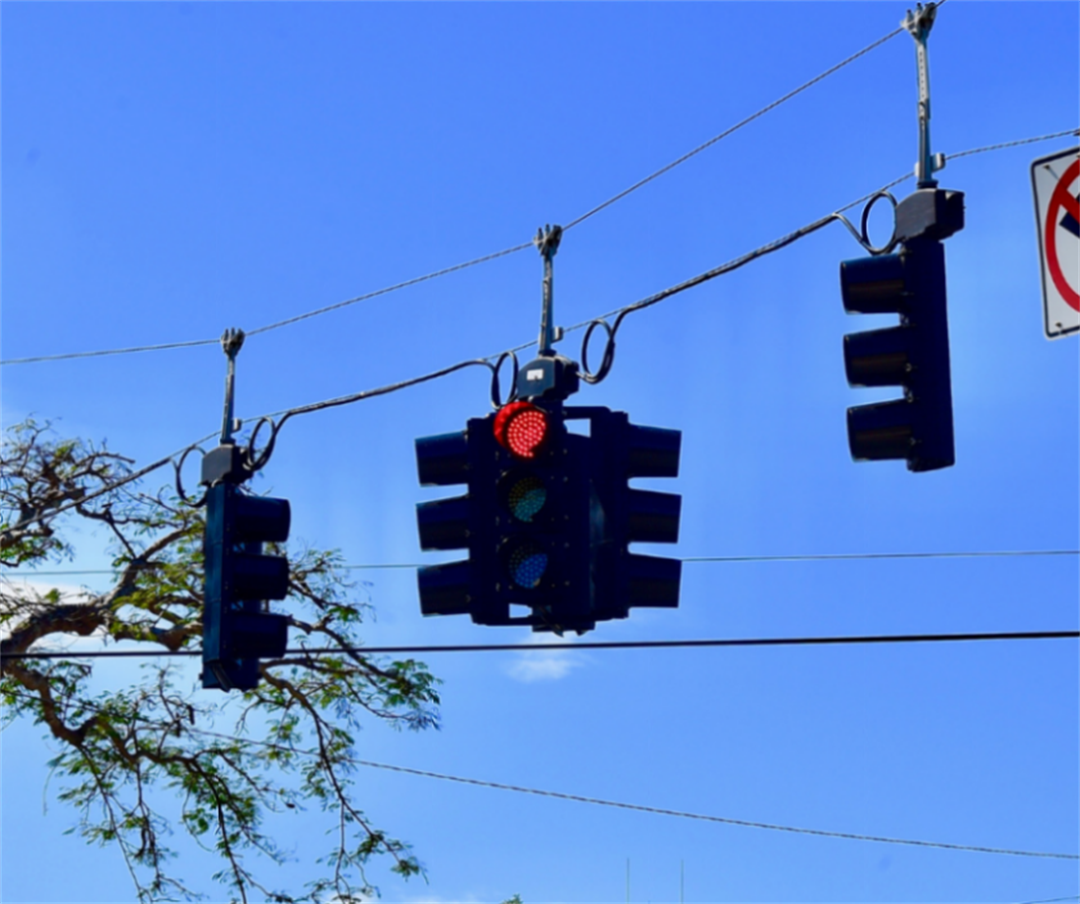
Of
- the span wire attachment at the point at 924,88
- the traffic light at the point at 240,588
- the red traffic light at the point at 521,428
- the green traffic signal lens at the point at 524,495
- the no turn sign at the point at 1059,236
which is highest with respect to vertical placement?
the span wire attachment at the point at 924,88

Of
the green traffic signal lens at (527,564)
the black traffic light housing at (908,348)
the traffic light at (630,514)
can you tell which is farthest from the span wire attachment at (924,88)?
the green traffic signal lens at (527,564)

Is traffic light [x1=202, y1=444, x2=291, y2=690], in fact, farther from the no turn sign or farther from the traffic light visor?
the no turn sign

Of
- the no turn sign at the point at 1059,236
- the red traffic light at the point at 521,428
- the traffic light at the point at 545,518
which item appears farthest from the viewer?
the red traffic light at the point at 521,428

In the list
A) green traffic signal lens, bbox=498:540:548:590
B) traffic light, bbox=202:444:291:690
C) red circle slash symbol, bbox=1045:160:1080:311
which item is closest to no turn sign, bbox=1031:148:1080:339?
red circle slash symbol, bbox=1045:160:1080:311

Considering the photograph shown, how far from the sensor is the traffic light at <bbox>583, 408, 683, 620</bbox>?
11.0 metres

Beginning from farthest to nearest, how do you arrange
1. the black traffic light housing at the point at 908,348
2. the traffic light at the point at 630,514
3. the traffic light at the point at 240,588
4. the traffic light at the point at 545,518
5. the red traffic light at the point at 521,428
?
the traffic light at the point at 240,588, the red traffic light at the point at 521,428, the traffic light at the point at 630,514, the traffic light at the point at 545,518, the black traffic light housing at the point at 908,348

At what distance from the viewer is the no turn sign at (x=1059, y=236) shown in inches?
345

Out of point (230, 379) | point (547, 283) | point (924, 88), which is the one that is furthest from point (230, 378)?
point (924, 88)

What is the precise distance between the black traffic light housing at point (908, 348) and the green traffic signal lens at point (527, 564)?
7.84ft

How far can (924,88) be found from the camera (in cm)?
1015

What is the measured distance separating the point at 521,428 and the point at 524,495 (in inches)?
18.3

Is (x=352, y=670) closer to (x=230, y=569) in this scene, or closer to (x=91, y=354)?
(x=91, y=354)

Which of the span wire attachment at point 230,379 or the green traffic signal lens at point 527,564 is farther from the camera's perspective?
the span wire attachment at point 230,379

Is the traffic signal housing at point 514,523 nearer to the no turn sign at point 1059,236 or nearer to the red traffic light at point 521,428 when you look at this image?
the red traffic light at point 521,428
